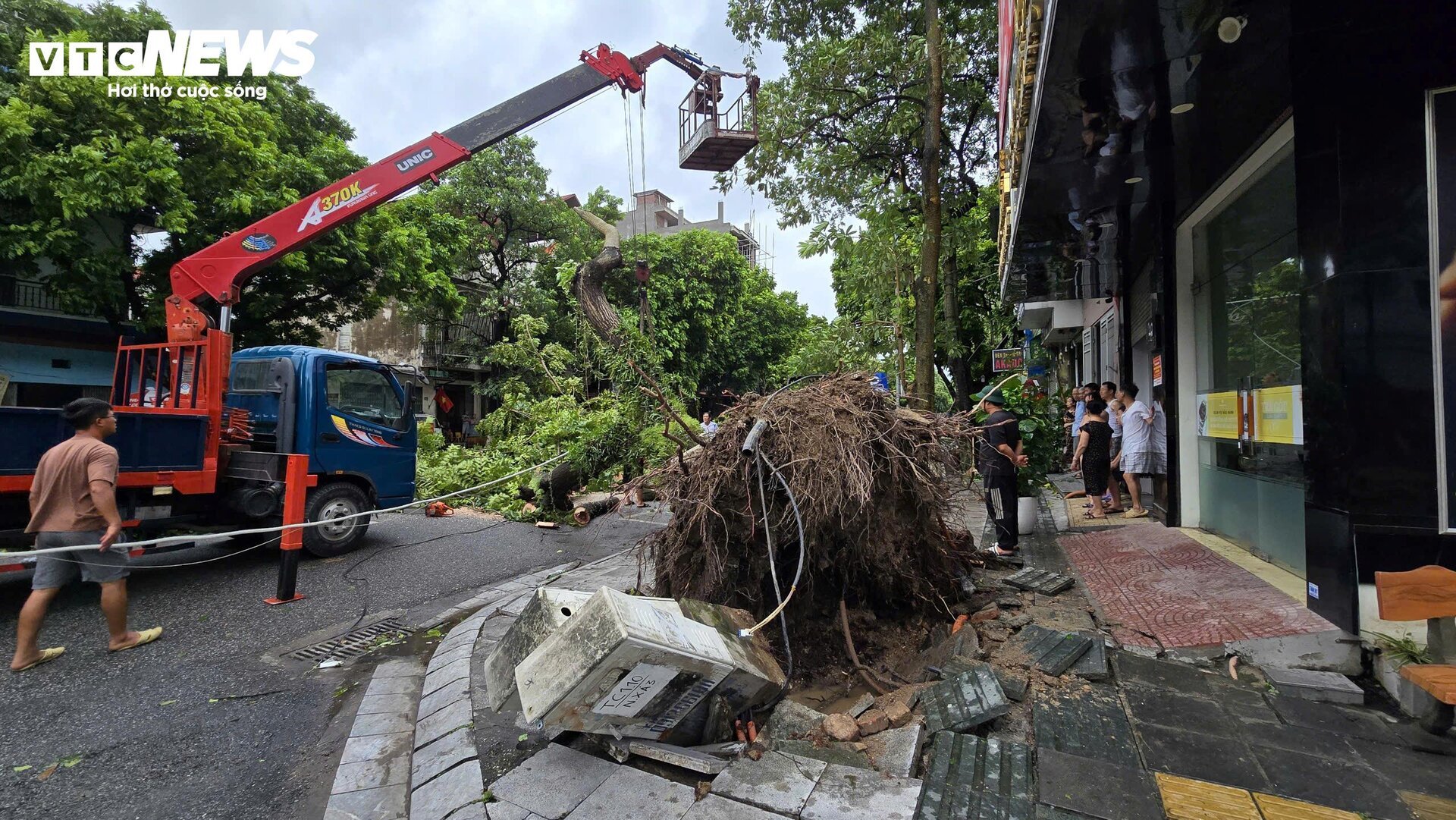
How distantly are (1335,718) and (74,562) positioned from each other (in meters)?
Answer: 7.37

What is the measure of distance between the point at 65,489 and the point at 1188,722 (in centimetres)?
680

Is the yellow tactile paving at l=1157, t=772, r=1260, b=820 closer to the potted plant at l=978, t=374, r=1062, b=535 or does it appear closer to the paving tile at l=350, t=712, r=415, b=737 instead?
the paving tile at l=350, t=712, r=415, b=737

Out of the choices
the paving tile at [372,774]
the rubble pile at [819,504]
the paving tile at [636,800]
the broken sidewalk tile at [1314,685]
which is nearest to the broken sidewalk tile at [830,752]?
the paving tile at [636,800]

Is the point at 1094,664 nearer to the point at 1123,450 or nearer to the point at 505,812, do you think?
the point at 505,812

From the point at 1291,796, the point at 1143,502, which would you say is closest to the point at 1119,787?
the point at 1291,796

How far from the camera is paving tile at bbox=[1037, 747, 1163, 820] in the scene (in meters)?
2.41

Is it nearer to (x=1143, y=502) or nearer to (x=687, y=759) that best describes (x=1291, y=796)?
(x=687, y=759)

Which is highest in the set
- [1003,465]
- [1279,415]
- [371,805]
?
[1279,415]

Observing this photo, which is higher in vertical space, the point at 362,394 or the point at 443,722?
the point at 362,394

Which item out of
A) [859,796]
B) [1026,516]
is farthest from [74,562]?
[1026,516]

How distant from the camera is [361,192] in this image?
8.48 meters

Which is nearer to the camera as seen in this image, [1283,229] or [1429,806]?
[1429,806]

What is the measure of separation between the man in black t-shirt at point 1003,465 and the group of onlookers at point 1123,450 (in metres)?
1.95

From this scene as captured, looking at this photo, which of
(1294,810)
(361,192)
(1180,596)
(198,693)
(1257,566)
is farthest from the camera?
(361,192)
